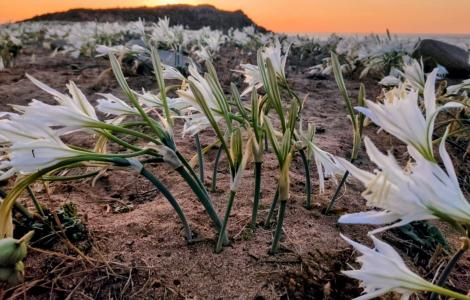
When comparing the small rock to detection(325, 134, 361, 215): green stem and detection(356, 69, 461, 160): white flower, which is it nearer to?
detection(325, 134, 361, 215): green stem

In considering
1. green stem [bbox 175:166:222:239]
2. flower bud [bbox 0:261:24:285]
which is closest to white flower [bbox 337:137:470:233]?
green stem [bbox 175:166:222:239]

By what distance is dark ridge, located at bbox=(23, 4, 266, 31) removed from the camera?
26.7 meters

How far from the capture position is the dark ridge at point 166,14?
26719 mm

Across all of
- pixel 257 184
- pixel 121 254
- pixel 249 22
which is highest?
pixel 257 184

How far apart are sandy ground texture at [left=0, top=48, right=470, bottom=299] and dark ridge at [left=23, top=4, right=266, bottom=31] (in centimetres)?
2497

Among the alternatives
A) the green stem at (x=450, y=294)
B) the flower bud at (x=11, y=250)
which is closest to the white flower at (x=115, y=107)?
the flower bud at (x=11, y=250)

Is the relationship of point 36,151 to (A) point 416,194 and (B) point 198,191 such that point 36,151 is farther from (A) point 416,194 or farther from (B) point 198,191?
(A) point 416,194

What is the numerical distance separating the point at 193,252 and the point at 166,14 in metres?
27.1

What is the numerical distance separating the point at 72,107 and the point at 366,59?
4.01 m

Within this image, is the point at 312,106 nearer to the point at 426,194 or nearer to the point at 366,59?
the point at 366,59

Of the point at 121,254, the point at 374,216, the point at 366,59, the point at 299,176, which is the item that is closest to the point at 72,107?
the point at 121,254

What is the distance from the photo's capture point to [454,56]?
505 centimetres

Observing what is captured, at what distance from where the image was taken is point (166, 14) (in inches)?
1055

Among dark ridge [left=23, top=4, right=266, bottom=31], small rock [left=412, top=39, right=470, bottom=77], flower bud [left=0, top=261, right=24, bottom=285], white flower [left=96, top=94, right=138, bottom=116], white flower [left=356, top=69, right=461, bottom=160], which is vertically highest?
white flower [left=356, top=69, right=461, bottom=160]
